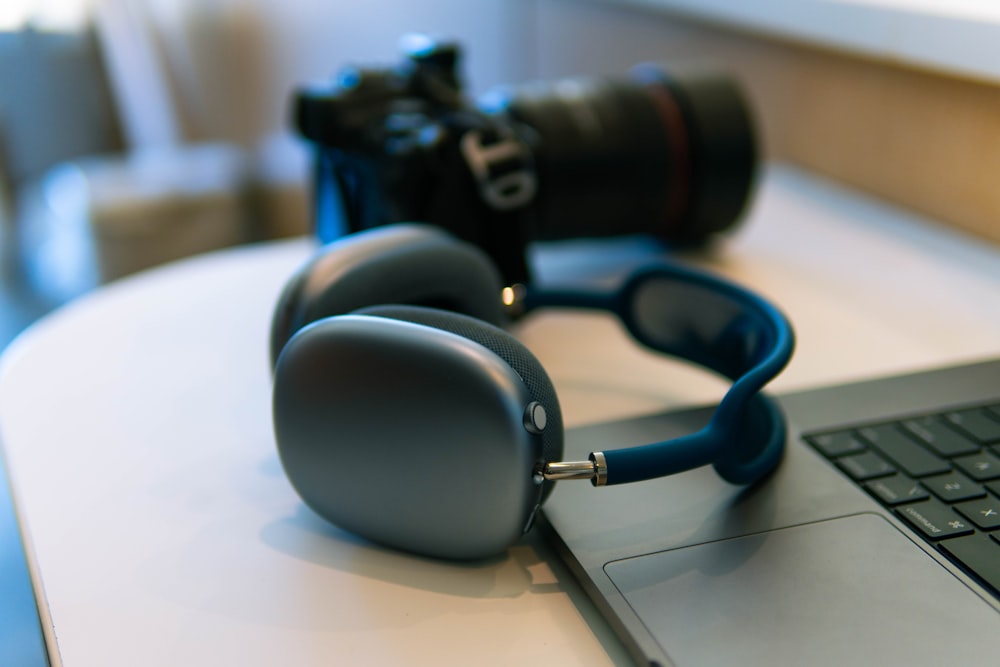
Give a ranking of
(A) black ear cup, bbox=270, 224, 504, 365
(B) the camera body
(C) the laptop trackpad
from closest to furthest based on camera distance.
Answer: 1. (C) the laptop trackpad
2. (A) black ear cup, bbox=270, 224, 504, 365
3. (B) the camera body

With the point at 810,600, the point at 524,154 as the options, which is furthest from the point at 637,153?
the point at 810,600

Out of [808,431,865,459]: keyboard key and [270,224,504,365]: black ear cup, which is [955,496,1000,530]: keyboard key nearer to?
[808,431,865,459]: keyboard key

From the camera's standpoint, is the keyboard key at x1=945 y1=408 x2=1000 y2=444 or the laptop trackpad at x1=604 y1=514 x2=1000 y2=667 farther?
the keyboard key at x1=945 y1=408 x2=1000 y2=444

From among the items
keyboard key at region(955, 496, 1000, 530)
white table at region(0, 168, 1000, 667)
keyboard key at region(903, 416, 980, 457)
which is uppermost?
keyboard key at region(903, 416, 980, 457)

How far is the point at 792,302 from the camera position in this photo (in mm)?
598

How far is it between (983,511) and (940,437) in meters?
0.06

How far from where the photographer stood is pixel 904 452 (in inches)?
15.5

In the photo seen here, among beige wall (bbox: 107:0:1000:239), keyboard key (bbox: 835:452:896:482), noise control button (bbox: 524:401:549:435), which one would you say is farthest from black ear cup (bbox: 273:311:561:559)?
beige wall (bbox: 107:0:1000:239)

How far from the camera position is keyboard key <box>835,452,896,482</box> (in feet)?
1.25

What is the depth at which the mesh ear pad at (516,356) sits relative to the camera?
0.34 metres

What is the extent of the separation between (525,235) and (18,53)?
1.62m

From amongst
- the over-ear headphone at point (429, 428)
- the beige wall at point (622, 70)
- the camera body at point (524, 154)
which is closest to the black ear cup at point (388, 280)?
the over-ear headphone at point (429, 428)

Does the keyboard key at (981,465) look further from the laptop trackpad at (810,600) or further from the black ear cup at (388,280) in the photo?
the black ear cup at (388,280)

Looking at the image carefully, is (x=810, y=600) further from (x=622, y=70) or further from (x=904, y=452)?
→ (x=622, y=70)
